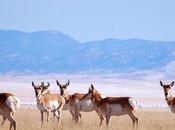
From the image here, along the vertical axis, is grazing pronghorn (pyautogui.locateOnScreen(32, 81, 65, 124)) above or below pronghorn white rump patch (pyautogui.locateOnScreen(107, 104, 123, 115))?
above

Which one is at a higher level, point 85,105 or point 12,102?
point 85,105

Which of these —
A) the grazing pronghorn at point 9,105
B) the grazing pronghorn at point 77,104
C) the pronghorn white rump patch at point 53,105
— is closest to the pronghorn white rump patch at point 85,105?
the grazing pronghorn at point 77,104

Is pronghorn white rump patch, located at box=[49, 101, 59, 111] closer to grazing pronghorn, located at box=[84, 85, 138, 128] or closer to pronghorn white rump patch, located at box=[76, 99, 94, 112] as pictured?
pronghorn white rump patch, located at box=[76, 99, 94, 112]

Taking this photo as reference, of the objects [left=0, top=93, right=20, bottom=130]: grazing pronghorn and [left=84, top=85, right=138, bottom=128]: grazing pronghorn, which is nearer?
[left=0, top=93, right=20, bottom=130]: grazing pronghorn

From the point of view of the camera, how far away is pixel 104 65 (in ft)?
654

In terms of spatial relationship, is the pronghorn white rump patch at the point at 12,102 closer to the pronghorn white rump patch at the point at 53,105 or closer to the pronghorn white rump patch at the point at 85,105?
the pronghorn white rump patch at the point at 53,105


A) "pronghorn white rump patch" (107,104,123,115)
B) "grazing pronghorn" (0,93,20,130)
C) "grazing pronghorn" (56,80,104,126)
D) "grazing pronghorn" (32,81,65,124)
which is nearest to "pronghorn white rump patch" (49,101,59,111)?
"grazing pronghorn" (32,81,65,124)

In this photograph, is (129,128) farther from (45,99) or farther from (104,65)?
(104,65)

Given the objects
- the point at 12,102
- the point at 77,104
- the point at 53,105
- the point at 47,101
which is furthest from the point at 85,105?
the point at 12,102

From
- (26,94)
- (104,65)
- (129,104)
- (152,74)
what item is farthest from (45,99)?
(104,65)

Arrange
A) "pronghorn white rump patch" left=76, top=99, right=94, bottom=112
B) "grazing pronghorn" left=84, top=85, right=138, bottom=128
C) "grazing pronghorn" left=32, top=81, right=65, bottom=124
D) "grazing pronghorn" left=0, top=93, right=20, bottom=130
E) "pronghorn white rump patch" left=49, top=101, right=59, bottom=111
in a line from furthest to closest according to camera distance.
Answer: "pronghorn white rump patch" left=76, top=99, right=94, bottom=112 < "pronghorn white rump patch" left=49, top=101, right=59, bottom=111 < "grazing pronghorn" left=32, top=81, right=65, bottom=124 < "grazing pronghorn" left=84, top=85, right=138, bottom=128 < "grazing pronghorn" left=0, top=93, right=20, bottom=130

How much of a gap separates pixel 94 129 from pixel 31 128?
88.2 inches

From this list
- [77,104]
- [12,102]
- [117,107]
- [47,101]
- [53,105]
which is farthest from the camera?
[77,104]

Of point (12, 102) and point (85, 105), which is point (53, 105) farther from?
point (12, 102)
